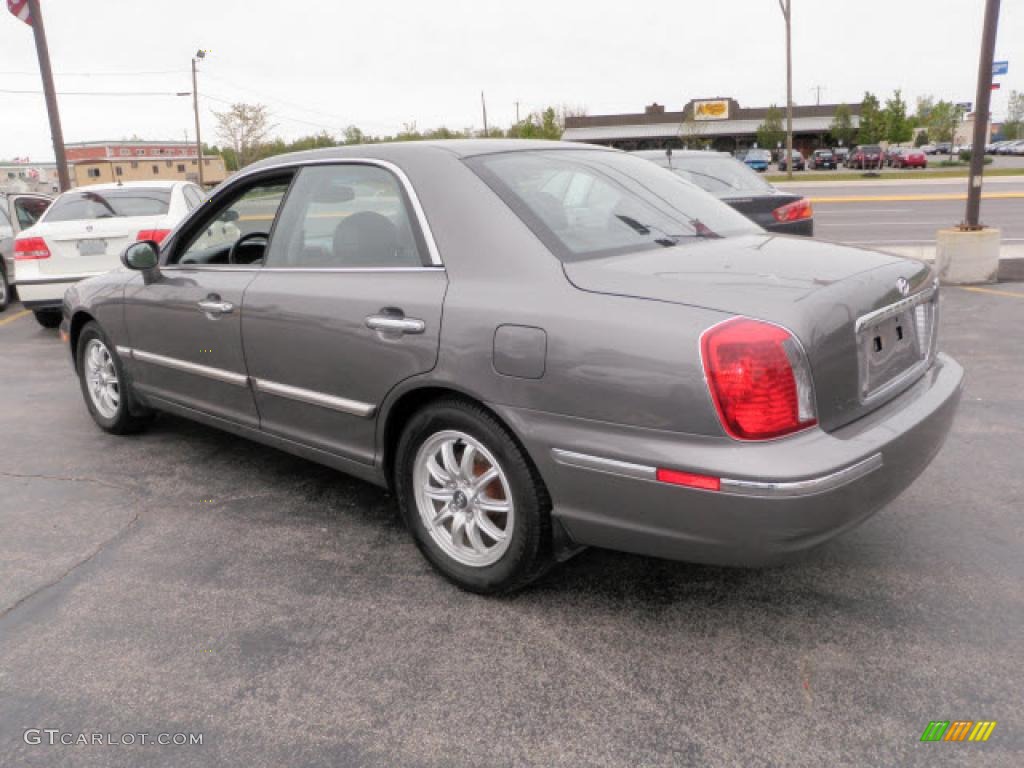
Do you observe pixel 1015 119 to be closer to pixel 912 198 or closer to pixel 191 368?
pixel 912 198

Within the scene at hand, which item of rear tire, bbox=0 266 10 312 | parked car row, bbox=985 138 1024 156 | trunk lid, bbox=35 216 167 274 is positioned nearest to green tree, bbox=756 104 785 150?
parked car row, bbox=985 138 1024 156

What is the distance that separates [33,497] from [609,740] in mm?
3302

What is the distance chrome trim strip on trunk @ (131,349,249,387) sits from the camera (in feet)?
13.1

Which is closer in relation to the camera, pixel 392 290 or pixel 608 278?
pixel 608 278

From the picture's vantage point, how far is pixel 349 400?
3.39 metres

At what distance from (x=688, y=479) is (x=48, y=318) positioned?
874 centimetres

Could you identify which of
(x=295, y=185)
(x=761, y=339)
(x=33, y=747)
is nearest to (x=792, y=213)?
(x=295, y=185)

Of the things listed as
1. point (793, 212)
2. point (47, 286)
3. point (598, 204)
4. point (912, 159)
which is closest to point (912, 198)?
point (793, 212)

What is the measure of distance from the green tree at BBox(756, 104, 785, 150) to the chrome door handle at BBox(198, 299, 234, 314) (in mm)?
71407

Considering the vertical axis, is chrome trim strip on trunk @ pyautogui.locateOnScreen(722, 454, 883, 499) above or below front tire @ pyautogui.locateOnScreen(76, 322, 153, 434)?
above

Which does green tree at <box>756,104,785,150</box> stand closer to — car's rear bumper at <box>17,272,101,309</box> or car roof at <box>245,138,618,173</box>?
car's rear bumper at <box>17,272,101,309</box>

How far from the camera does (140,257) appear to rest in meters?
4.37

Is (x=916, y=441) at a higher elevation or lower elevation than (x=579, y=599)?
higher

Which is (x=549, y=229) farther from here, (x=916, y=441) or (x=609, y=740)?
(x=609, y=740)
